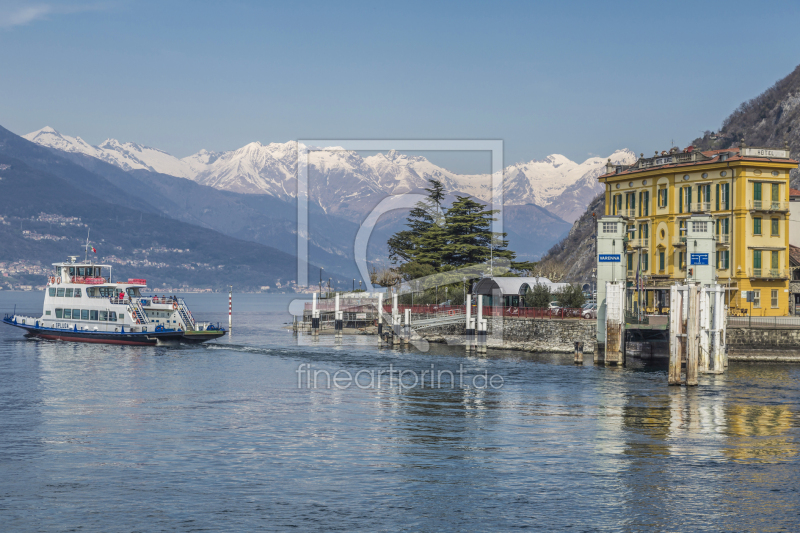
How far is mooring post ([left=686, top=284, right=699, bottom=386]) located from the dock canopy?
3515 centimetres

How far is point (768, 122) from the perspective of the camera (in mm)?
140750

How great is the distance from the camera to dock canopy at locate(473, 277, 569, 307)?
274 feet

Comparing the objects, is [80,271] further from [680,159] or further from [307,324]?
[680,159]

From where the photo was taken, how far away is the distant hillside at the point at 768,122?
5074 inches

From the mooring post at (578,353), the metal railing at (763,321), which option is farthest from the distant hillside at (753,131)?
the mooring post at (578,353)

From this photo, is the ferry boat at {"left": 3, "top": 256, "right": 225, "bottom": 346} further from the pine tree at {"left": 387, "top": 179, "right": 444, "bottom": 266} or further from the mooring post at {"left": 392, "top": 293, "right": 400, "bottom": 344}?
the pine tree at {"left": 387, "top": 179, "right": 444, "bottom": 266}

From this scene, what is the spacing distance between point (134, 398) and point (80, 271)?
42.2m

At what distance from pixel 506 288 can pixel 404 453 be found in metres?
53.5

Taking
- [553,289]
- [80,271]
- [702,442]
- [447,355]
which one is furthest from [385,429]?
[80,271]

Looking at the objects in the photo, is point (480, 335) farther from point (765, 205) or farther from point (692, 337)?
point (765, 205)

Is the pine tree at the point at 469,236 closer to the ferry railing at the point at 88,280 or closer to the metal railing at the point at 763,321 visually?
the metal railing at the point at 763,321

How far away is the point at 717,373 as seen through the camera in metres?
54.7

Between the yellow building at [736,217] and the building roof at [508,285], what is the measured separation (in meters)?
10.7

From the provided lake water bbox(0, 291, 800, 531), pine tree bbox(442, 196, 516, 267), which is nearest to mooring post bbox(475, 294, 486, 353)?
lake water bbox(0, 291, 800, 531)
